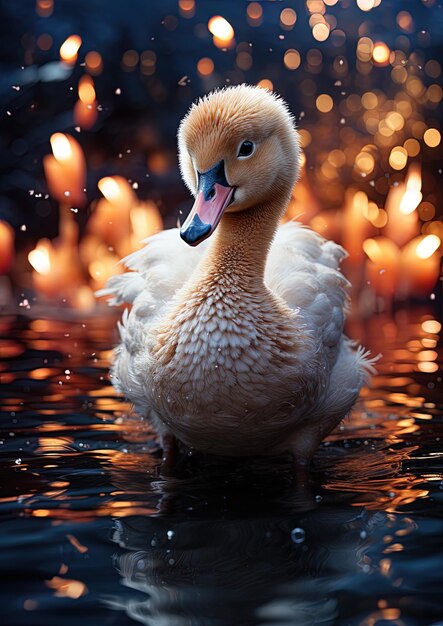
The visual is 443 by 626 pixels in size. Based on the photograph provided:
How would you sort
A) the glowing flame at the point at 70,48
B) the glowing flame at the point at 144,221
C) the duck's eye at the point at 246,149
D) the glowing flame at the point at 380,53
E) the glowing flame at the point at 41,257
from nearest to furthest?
1. the duck's eye at the point at 246,149
2. the glowing flame at the point at 41,257
3. the glowing flame at the point at 144,221
4. the glowing flame at the point at 70,48
5. the glowing flame at the point at 380,53

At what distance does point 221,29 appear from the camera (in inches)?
563

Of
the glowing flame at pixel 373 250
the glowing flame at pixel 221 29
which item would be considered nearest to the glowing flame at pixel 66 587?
the glowing flame at pixel 373 250

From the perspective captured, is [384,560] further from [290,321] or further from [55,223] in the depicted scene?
[55,223]

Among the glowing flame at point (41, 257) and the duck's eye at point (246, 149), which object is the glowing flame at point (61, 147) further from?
the duck's eye at point (246, 149)

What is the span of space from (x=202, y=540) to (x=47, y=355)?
398cm

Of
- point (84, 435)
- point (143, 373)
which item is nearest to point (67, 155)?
point (84, 435)

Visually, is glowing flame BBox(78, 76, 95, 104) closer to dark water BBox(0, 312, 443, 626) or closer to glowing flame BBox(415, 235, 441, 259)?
glowing flame BBox(415, 235, 441, 259)

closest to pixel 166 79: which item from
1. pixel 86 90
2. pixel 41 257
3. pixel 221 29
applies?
pixel 221 29

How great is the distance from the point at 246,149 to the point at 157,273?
0.88m

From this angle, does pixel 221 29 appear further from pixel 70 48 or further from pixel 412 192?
pixel 412 192

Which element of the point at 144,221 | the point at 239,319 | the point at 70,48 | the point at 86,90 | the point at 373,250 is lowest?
the point at 239,319

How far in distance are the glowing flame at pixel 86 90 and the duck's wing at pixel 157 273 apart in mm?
9305

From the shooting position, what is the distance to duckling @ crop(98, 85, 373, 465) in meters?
3.90

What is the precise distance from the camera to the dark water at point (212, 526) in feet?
10.3
